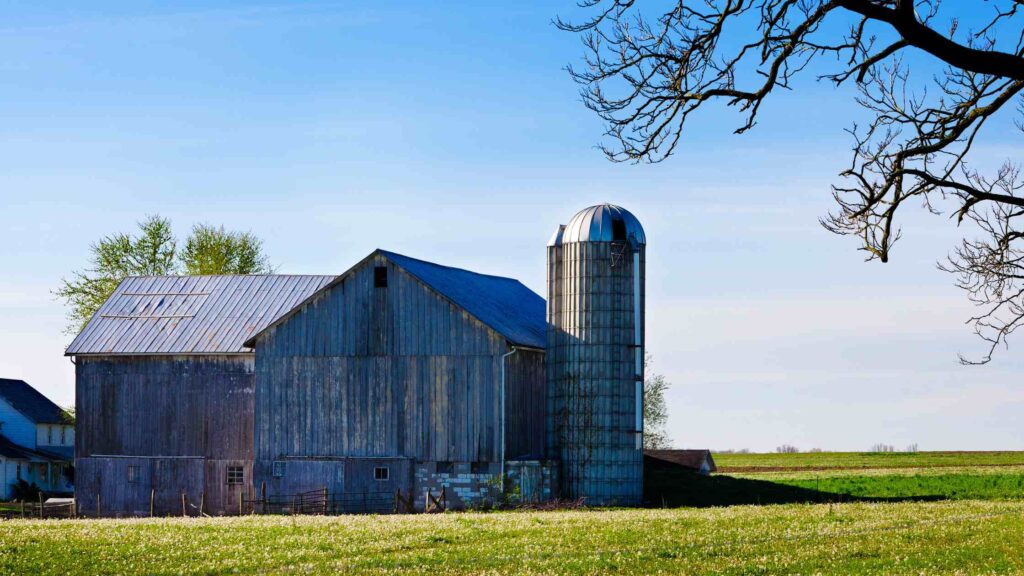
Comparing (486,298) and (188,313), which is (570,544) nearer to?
(486,298)

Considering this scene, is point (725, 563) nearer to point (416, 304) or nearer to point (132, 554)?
point (132, 554)

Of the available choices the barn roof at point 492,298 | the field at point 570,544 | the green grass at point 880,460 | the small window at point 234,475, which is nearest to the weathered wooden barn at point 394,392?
the barn roof at point 492,298

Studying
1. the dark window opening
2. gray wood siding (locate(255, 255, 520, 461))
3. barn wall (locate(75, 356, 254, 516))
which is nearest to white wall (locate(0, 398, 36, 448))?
barn wall (locate(75, 356, 254, 516))

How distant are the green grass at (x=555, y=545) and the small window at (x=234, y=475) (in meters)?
16.0

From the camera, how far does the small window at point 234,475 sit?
4953 cm

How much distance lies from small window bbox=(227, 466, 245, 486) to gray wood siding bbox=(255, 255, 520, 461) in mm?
1868

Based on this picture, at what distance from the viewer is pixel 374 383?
4672cm

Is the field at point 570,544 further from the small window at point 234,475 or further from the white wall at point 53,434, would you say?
the white wall at point 53,434

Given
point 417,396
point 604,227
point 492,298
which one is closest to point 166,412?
point 417,396

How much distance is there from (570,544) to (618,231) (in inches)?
908

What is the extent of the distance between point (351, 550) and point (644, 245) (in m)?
24.6

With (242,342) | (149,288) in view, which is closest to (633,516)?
(242,342)

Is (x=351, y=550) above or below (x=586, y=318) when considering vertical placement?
below

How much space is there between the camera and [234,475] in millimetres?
49594
